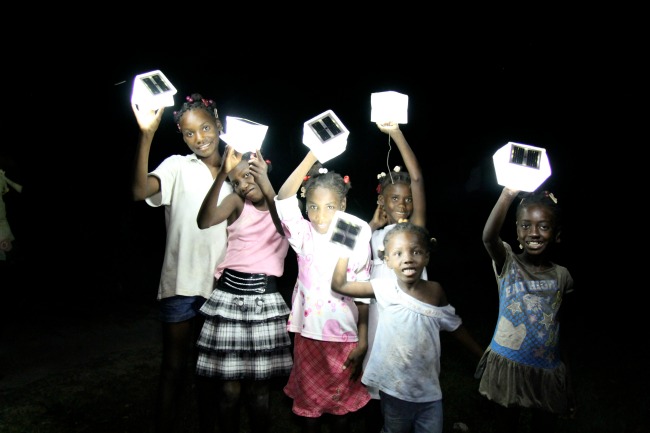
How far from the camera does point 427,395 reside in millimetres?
2410

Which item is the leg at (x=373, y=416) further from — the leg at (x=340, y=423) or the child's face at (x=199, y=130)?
the child's face at (x=199, y=130)

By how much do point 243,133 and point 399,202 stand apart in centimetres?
118

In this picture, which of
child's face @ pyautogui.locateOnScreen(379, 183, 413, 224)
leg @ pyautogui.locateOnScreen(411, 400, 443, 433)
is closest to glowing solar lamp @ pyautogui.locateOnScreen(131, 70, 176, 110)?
child's face @ pyautogui.locateOnScreen(379, 183, 413, 224)

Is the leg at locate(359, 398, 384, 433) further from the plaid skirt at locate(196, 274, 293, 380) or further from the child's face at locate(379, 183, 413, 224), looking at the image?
the child's face at locate(379, 183, 413, 224)

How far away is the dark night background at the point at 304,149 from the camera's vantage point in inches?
284

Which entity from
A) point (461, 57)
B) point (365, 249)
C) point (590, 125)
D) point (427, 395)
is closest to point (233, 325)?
point (365, 249)

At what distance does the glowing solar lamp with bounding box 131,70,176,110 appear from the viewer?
2.46 meters

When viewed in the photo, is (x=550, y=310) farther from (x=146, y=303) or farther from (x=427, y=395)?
(x=146, y=303)

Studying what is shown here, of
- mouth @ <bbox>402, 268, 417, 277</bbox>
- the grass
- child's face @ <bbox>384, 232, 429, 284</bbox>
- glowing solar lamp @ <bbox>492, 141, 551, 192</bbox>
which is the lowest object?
the grass

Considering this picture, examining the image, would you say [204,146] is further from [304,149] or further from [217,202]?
[304,149]

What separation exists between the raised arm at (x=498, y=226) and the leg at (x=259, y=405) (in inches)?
56.7

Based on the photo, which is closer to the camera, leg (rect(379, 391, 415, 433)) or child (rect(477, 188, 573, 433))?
leg (rect(379, 391, 415, 433))

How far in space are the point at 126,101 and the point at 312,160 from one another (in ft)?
19.1

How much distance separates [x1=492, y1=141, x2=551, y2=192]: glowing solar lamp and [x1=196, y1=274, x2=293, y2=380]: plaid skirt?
4.67 ft
